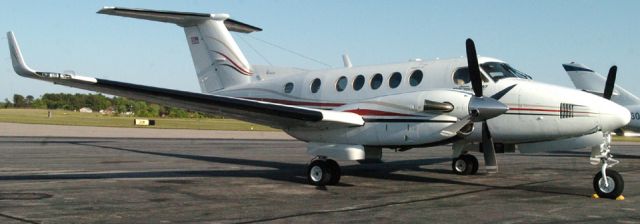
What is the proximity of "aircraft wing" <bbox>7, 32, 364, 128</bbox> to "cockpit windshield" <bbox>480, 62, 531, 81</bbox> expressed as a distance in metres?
3.01

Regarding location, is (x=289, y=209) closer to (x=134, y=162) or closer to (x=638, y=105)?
(x=134, y=162)

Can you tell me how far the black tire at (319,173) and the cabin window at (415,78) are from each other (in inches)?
110

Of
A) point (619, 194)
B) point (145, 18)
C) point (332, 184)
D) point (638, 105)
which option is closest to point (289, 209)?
point (332, 184)

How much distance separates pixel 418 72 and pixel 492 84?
5.84 ft

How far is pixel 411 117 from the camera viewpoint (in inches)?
498

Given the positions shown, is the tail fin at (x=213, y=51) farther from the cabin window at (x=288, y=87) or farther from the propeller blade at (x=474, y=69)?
the propeller blade at (x=474, y=69)

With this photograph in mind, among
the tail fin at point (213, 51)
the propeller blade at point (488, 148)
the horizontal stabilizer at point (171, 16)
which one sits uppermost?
the horizontal stabilizer at point (171, 16)

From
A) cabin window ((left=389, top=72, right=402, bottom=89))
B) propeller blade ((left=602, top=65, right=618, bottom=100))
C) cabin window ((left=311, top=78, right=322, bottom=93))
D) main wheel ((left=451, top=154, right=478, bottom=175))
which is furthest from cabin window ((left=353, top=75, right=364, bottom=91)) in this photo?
propeller blade ((left=602, top=65, right=618, bottom=100))

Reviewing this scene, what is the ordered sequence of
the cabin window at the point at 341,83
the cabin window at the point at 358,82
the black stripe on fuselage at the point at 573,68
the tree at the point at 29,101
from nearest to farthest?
the cabin window at the point at 358,82
the cabin window at the point at 341,83
the black stripe on fuselage at the point at 573,68
the tree at the point at 29,101

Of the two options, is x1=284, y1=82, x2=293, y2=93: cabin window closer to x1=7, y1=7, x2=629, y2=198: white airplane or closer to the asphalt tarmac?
x1=7, y1=7, x2=629, y2=198: white airplane

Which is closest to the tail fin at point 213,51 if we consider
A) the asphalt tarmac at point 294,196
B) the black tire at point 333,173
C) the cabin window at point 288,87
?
the cabin window at point 288,87

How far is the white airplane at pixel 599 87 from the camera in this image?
26.7 metres

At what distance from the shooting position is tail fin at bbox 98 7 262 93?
18516mm

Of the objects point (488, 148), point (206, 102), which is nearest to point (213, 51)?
point (206, 102)
